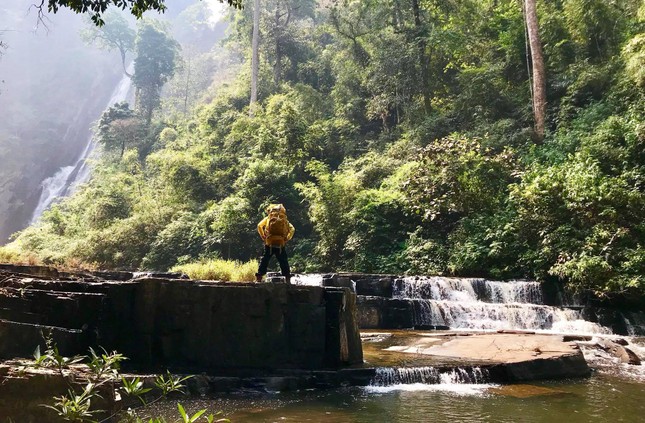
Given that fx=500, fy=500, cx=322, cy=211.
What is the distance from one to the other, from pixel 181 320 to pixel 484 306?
25.2 ft

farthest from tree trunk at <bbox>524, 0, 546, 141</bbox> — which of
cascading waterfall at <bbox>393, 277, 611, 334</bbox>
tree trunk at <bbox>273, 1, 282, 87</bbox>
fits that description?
tree trunk at <bbox>273, 1, 282, 87</bbox>

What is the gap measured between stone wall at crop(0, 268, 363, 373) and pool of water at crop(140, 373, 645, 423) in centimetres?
80

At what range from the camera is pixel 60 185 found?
4738cm

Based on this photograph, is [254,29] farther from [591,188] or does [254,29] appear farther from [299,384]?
[299,384]

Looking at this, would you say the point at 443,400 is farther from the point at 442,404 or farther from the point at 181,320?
the point at 181,320

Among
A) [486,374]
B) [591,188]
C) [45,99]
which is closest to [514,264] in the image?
[591,188]

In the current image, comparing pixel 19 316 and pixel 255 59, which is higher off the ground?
pixel 255 59

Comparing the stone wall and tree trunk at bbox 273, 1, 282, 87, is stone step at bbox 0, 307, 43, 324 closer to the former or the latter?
the stone wall

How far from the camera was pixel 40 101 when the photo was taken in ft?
196

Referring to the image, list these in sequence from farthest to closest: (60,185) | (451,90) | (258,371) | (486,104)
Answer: (60,185) → (451,90) → (486,104) → (258,371)

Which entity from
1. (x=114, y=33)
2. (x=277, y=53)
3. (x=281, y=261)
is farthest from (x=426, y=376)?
(x=114, y=33)

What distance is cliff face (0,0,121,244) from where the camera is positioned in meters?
48.0

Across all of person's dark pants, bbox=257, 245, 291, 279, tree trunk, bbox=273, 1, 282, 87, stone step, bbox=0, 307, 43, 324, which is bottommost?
stone step, bbox=0, 307, 43, 324

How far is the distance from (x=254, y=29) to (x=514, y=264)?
22148 millimetres
